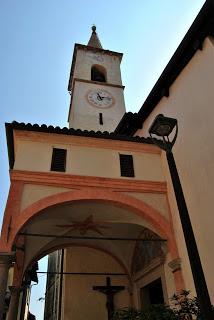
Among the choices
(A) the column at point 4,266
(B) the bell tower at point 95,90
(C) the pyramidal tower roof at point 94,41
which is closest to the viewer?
(A) the column at point 4,266

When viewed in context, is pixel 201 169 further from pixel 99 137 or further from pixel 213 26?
pixel 213 26

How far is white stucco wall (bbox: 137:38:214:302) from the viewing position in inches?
263

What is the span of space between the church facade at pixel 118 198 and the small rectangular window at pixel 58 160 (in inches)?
1.1

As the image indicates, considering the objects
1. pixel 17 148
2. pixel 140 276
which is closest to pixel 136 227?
pixel 140 276

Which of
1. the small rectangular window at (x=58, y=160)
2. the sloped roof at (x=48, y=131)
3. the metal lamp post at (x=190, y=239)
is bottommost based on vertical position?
the metal lamp post at (x=190, y=239)

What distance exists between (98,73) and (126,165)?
521 inches

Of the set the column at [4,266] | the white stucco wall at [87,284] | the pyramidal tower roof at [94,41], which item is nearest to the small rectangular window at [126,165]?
the column at [4,266]

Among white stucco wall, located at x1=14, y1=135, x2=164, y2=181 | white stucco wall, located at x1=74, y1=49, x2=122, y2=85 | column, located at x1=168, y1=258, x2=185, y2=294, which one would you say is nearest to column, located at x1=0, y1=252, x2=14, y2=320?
white stucco wall, located at x1=14, y1=135, x2=164, y2=181

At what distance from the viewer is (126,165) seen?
8.54m

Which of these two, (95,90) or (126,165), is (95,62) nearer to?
(95,90)

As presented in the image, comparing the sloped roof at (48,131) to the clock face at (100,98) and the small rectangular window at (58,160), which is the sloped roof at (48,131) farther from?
the clock face at (100,98)

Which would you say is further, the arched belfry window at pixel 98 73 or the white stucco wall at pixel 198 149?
the arched belfry window at pixel 98 73

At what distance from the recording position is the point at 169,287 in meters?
8.09

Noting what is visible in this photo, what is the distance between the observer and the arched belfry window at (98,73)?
19.7 meters
